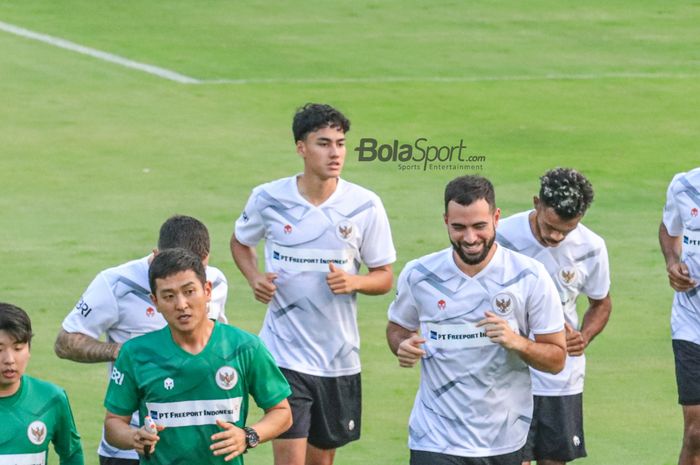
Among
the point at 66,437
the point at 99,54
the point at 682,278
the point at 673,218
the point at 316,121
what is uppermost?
the point at 99,54

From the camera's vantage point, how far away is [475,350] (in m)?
8.41

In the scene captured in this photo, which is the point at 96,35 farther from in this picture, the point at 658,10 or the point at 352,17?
the point at 658,10

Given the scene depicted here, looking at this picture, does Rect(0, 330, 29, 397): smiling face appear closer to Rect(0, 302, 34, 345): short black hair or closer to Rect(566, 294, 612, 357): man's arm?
Rect(0, 302, 34, 345): short black hair

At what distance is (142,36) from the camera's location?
2897 centimetres

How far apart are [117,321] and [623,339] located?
7292 mm

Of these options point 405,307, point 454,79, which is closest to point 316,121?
point 405,307

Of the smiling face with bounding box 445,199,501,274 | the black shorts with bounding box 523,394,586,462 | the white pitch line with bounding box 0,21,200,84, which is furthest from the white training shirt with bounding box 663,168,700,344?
the white pitch line with bounding box 0,21,200,84

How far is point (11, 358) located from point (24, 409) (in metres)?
0.27

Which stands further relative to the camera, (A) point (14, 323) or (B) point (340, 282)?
(B) point (340, 282)

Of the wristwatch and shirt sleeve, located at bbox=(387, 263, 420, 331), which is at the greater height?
shirt sleeve, located at bbox=(387, 263, 420, 331)

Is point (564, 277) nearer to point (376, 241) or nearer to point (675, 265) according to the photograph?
point (675, 265)

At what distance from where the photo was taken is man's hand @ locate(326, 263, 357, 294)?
9.85 metres

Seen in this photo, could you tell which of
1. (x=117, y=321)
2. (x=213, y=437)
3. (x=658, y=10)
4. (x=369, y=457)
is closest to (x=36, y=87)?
(x=658, y=10)

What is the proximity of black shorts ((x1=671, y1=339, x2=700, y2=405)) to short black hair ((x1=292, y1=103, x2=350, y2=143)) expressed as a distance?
8.36 ft
